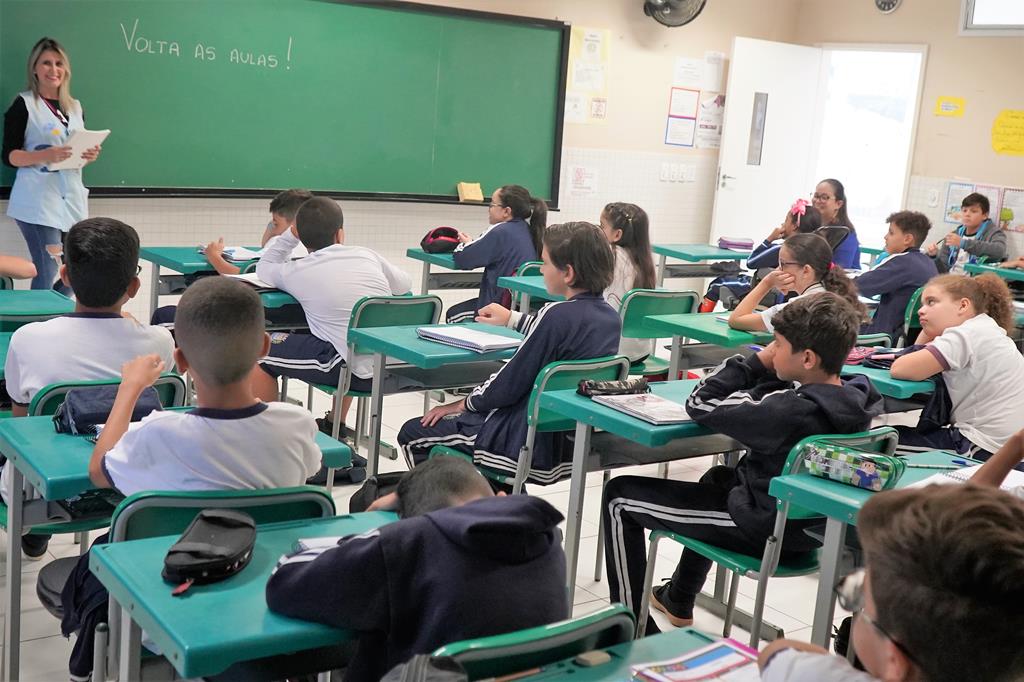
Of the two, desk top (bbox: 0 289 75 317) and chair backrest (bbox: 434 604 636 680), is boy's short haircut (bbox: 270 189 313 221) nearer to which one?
desk top (bbox: 0 289 75 317)

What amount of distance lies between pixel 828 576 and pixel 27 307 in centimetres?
284

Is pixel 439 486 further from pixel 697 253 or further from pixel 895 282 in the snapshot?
pixel 697 253

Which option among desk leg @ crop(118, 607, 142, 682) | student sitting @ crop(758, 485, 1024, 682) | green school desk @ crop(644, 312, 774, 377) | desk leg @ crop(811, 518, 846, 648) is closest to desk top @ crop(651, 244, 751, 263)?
green school desk @ crop(644, 312, 774, 377)

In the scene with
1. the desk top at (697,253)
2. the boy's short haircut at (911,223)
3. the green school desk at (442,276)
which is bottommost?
the green school desk at (442,276)

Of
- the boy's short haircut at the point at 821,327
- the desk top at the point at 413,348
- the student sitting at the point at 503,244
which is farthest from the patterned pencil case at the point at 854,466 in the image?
the student sitting at the point at 503,244

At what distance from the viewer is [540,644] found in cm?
158

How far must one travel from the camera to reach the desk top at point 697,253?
24.7 ft

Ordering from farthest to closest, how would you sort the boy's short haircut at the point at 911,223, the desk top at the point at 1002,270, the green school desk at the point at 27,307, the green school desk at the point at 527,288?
the desk top at the point at 1002,270
the boy's short haircut at the point at 911,223
the green school desk at the point at 527,288
the green school desk at the point at 27,307

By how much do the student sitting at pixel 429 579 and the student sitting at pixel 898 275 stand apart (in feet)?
15.4

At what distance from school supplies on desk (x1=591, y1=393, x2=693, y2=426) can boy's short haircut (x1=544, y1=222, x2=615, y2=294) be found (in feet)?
1.92

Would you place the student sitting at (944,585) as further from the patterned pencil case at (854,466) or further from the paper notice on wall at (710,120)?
the paper notice on wall at (710,120)

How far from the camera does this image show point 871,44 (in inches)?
362

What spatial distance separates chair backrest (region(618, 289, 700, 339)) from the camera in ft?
16.3

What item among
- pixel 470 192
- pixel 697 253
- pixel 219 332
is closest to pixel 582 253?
pixel 219 332
